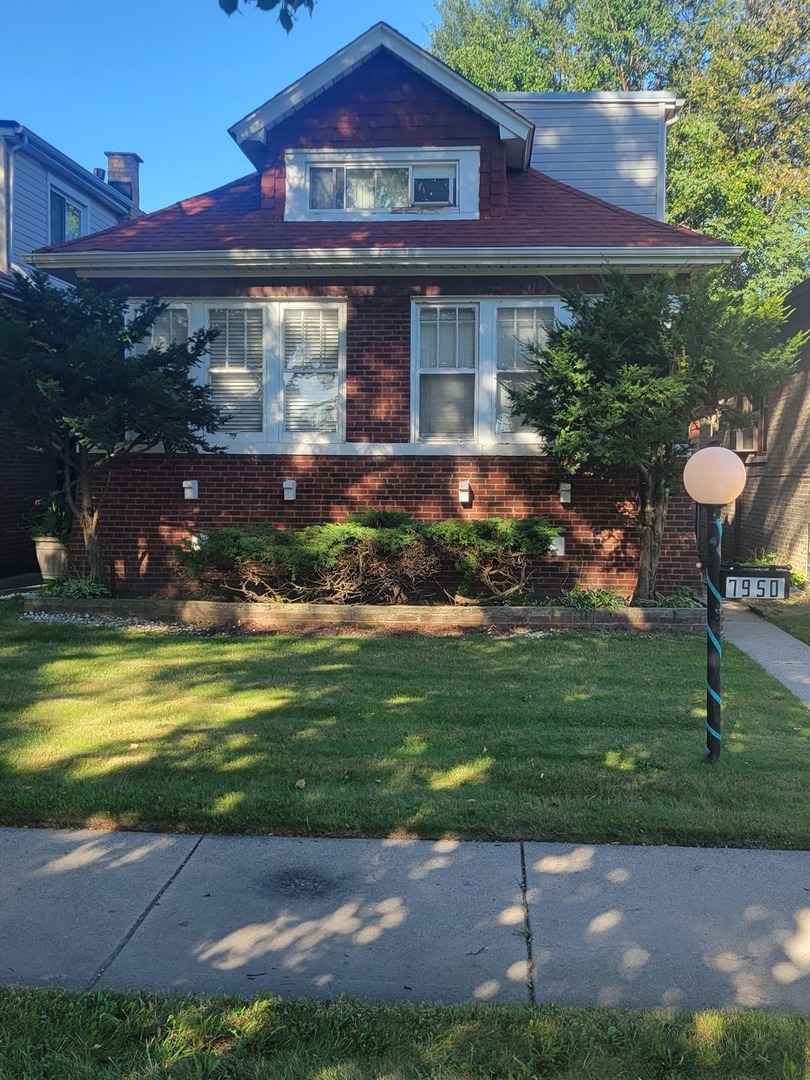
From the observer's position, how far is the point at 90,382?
30.2ft

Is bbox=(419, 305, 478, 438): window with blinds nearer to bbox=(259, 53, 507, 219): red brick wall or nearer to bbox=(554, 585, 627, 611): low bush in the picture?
bbox=(259, 53, 507, 219): red brick wall

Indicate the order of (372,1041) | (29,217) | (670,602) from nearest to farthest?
(372,1041) → (670,602) → (29,217)

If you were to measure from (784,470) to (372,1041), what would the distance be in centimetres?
1383

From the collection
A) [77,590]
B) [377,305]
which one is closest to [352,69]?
[377,305]

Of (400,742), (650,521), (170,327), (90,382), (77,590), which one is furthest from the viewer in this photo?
(170,327)

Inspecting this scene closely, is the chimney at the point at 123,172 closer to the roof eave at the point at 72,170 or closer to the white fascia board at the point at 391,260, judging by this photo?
the roof eave at the point at 72,170

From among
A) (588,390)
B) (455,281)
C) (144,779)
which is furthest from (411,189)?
(144,779)

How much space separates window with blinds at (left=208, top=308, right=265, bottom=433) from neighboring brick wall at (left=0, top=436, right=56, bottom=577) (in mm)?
4045

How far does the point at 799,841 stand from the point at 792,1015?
4.64 feet

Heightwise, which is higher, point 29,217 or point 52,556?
point 29,217

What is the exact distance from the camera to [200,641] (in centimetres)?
842

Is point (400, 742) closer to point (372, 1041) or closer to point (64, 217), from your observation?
point (372, 1041)

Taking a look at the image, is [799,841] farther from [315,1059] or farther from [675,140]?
[675,140]

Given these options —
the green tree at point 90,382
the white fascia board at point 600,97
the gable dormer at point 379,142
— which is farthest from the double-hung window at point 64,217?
the white fascia board at point 600,97
